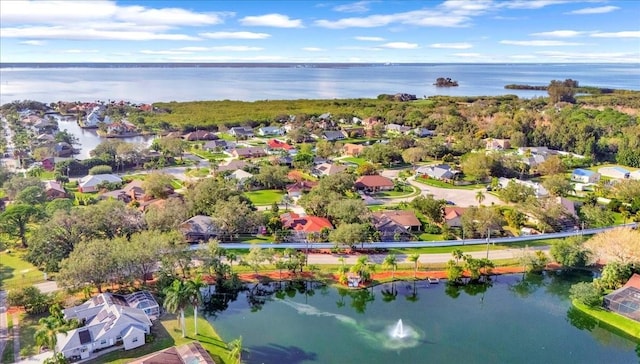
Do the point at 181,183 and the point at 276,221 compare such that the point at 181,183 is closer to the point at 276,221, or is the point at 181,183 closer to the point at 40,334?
the point at 276,221

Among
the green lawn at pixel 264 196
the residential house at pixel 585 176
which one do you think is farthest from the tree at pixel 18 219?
the residential house at pixel 585 176

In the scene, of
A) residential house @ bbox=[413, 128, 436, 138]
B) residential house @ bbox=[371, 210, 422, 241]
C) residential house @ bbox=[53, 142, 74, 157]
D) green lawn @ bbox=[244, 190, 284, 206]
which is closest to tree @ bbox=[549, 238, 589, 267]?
residential house @ bbox=[371, 210, 422, 241]

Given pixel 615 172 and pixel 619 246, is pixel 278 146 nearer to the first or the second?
pixel 615 172

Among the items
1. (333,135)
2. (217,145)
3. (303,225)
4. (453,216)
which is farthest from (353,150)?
(303,225)

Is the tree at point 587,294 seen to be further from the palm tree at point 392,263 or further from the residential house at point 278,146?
the residential house at point 278,146

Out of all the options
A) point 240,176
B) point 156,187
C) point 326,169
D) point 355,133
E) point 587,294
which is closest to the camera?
point 587,294

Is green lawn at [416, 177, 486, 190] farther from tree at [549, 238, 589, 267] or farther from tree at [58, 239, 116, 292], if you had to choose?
tree at [58, 239, 116, 292]
